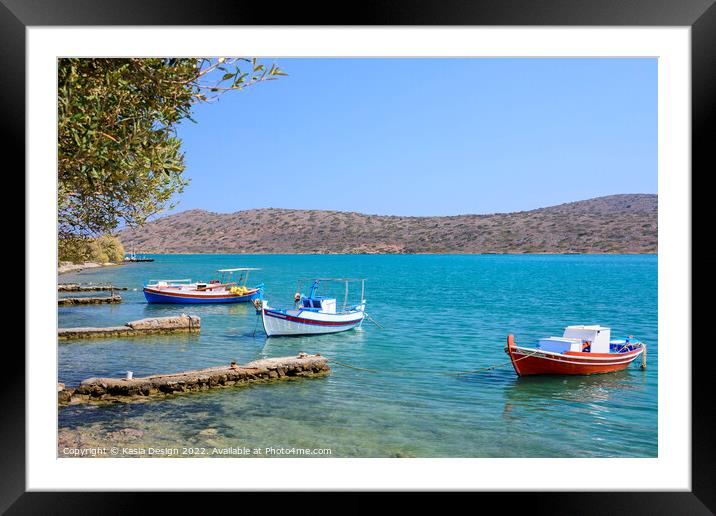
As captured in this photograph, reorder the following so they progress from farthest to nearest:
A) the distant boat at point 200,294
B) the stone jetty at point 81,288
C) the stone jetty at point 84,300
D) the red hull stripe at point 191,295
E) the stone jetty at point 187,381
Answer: the distant boat at point 200,294
the red hull stripe at point 191,295
the stone jetty at point 81,288
the stone jetty at point 84,300
the stone jetty at point 187,381

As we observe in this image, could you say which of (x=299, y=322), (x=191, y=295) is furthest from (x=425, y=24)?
(x=191, y=295)

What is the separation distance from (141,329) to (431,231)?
48178 mm

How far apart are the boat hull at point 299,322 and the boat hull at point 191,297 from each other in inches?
367

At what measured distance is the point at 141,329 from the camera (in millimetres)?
14859

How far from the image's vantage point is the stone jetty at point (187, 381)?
7348 millimetres

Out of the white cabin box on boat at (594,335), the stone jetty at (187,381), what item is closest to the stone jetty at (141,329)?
the stone jetty at (187,381)

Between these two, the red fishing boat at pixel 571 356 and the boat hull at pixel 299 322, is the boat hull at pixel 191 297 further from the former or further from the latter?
the red fishing boat at pixel 571 356

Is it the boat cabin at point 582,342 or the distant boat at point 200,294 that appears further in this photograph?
the distant boat at point 200,294

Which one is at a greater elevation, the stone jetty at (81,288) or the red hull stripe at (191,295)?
the stone jetty at (81,288)

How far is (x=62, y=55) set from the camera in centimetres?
336

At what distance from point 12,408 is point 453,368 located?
12.7 m

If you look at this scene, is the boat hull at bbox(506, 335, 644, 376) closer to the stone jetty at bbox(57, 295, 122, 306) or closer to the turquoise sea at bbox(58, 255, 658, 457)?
the turquoise sea at bbox(58, 255, 658, 457)

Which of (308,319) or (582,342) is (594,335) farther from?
(308,319)

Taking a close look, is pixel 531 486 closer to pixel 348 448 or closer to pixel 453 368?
pixel 348 448
